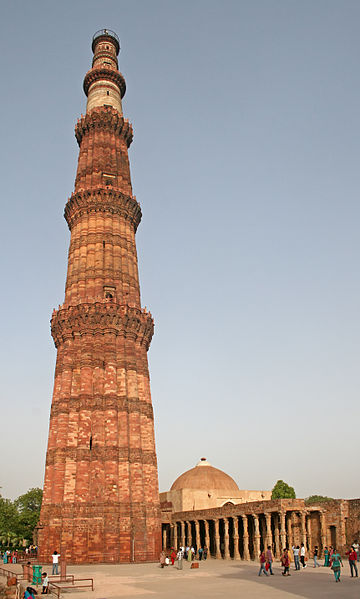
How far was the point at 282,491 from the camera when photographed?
6462 cm

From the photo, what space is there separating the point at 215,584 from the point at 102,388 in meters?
16.4

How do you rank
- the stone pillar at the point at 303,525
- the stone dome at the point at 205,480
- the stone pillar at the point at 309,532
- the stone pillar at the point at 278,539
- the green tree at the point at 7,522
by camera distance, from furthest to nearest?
the green tree at the point at 7,522
the stone dome at the point at 205,480
the stone pillar at the point at 309,532
the stone pillar at the point at 278,539
the stone pillar at the point at 303,525

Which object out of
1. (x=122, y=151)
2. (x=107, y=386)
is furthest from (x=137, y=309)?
(x=122, y=151)

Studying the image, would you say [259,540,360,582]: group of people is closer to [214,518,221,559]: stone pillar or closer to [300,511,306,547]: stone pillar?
[300,511,306,547]: stone pillar

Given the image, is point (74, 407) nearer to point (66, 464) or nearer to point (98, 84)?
point (66, 464)

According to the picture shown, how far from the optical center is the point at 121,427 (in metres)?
32.6

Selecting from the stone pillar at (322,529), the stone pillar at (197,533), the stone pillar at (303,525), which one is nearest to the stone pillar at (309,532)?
the stone pillar at (322,529)

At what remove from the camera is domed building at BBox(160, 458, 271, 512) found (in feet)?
143

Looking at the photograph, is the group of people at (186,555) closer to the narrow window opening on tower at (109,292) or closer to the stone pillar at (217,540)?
the stone pillar at (217,540)

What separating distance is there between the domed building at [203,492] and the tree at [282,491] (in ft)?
37.5

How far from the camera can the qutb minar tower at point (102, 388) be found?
97.9 feet

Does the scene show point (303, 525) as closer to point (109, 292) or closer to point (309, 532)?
point (309, 532)

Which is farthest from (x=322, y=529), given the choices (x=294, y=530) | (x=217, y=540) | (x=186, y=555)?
(x=186, y=555)

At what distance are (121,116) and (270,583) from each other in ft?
128
